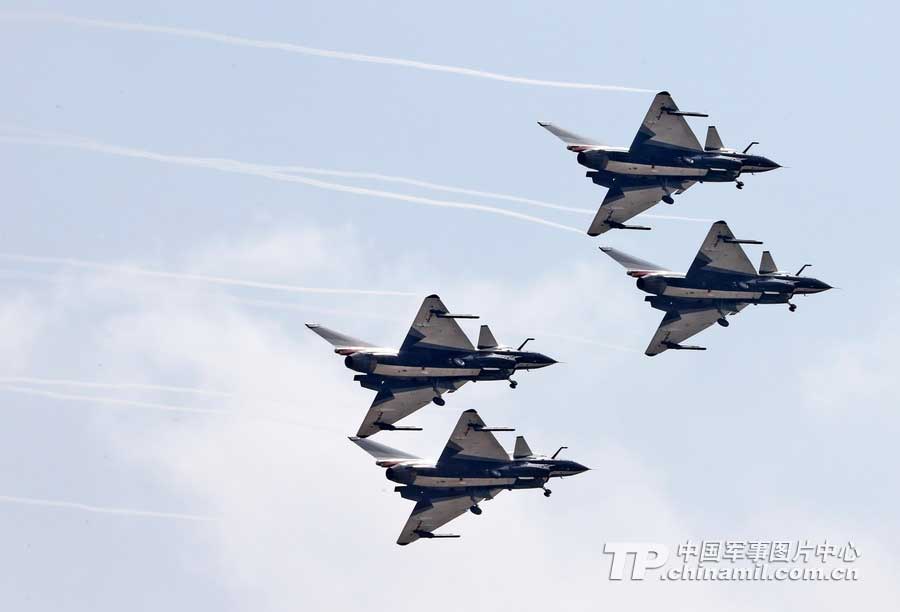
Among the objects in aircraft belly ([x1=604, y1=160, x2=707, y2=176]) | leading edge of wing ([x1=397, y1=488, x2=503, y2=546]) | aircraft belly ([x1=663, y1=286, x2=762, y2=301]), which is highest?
aircraft belly ([x1=604, y1=160, x2=707, y2=176])

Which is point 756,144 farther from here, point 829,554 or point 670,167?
point 829,554

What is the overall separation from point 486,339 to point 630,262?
978 centimetres

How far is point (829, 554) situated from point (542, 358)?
733 inches

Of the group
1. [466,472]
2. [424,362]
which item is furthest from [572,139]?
[466,472]

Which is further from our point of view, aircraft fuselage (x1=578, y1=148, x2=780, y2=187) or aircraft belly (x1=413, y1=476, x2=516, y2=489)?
aircraft fuselage (x1=578, y1=148, x2=780, y2=187)

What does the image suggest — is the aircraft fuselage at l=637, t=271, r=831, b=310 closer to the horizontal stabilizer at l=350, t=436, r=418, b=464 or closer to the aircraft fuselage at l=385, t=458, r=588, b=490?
the aircraft fuselage at l=385, t=458, r=588, b=490

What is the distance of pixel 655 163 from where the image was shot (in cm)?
12912

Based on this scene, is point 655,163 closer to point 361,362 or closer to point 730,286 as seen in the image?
point 730,286

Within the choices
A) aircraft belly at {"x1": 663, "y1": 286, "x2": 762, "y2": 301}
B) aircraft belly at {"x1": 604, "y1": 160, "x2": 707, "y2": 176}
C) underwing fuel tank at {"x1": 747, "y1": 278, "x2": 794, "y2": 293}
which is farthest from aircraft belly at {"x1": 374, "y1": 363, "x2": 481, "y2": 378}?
underwing fuel tank at {"x1": 747, "y1": 278, "x2": 794, "y2": 293}

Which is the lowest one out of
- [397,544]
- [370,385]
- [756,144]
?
[397,544]

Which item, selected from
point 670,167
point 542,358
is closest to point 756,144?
point 670,167

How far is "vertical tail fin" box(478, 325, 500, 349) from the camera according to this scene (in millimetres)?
126188

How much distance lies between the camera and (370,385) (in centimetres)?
12556

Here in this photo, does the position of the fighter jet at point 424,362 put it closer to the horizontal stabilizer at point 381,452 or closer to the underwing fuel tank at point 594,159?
the horizontal stabilizer at point 381,452
